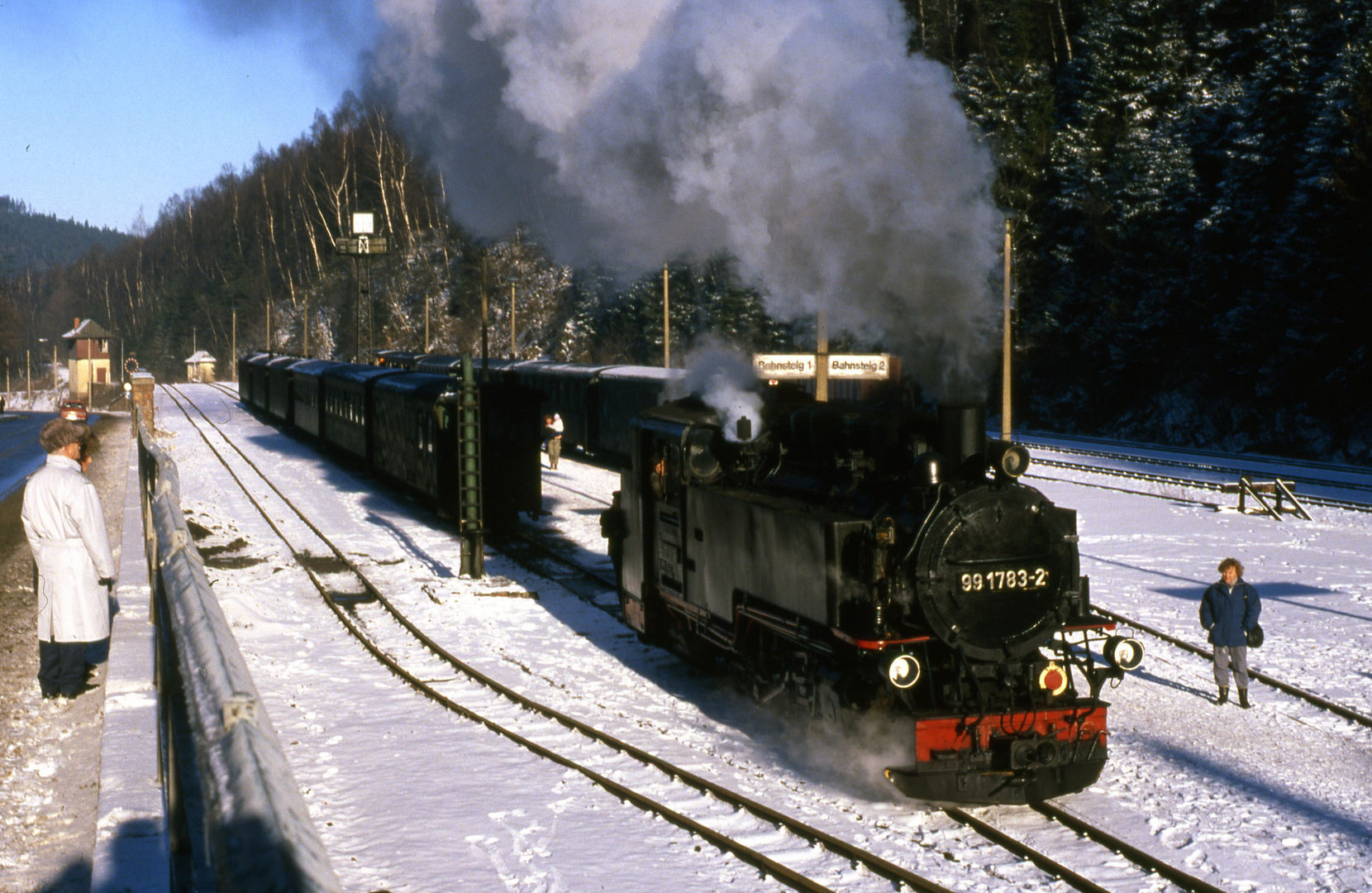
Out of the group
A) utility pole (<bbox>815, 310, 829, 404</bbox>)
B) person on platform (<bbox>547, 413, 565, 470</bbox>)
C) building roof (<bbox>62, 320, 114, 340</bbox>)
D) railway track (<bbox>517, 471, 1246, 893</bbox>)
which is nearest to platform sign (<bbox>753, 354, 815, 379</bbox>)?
utility pole (<bbox>815, 310, 829, 404</bbox>)

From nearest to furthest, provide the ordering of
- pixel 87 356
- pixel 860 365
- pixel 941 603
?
pixel 941 603
pixel 860 365
pixel 87 356

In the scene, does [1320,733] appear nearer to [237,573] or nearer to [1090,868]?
[1090,868]

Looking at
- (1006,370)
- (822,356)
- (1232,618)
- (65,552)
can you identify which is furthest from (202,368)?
(1232,618)

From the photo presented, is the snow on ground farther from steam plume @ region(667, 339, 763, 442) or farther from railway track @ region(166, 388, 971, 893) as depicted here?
steam plume @ region(667, 339, 763, 442)

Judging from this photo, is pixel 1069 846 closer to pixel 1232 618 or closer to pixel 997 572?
pixel 997 572

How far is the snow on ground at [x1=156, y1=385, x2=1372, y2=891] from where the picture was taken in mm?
6930

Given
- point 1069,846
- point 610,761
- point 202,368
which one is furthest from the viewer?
point 202,368

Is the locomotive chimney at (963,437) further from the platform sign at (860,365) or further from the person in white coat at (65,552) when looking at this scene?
the person in white coat at (65,552)

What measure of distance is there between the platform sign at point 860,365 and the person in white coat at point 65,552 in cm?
743

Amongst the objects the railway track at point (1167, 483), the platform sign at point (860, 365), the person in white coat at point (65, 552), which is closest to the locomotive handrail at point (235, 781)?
the person in white coat at point (65, 552)

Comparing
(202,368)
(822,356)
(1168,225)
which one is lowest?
(822,356)

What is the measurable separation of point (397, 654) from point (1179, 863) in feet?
26.1

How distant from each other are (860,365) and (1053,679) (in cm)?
544

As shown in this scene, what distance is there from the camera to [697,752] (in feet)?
30.1
